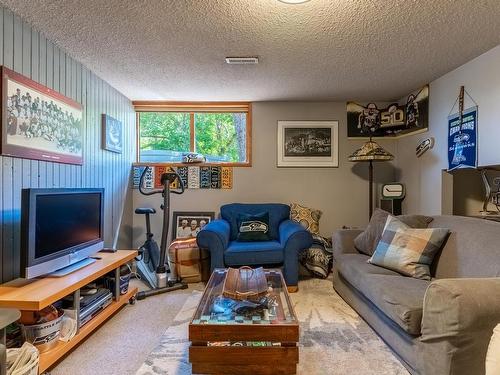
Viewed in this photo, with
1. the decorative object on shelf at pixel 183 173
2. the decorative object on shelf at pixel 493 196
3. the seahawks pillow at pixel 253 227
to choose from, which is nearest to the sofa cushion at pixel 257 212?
the seahawks pillow at pixel 253 227

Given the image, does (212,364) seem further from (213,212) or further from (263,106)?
(263,106)

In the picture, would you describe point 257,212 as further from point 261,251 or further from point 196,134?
point 196,134

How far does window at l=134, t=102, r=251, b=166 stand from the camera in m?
4.16

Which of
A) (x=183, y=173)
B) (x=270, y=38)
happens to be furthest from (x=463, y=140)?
(x=183, y=173)

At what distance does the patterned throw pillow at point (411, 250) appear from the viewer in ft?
6.92

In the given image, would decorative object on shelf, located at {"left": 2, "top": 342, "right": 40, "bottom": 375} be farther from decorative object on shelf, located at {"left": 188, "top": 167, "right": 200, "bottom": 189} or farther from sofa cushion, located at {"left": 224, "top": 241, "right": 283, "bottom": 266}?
decorative object on shelf, located at {"left": 188, "top": 167, "right": 200, "bottom": 189}

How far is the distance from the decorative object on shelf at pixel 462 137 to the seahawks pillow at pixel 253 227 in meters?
1.99

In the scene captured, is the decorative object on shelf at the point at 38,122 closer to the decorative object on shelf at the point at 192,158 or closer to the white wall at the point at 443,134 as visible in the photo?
the decorative object on shelf at the point at 192,158

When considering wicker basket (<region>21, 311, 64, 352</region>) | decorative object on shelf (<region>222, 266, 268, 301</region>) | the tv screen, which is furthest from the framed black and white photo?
wicker basket (<region>21, 311, 64, 352</region>)

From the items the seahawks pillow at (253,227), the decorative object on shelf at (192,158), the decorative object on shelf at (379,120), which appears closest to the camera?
the seahawks pillow at (253,227)

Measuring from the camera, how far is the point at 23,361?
1.41 m

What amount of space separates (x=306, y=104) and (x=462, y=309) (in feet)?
10.6

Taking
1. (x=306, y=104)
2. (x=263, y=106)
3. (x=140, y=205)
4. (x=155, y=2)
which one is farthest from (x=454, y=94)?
(x=140, y=205)

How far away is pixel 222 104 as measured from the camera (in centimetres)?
409
